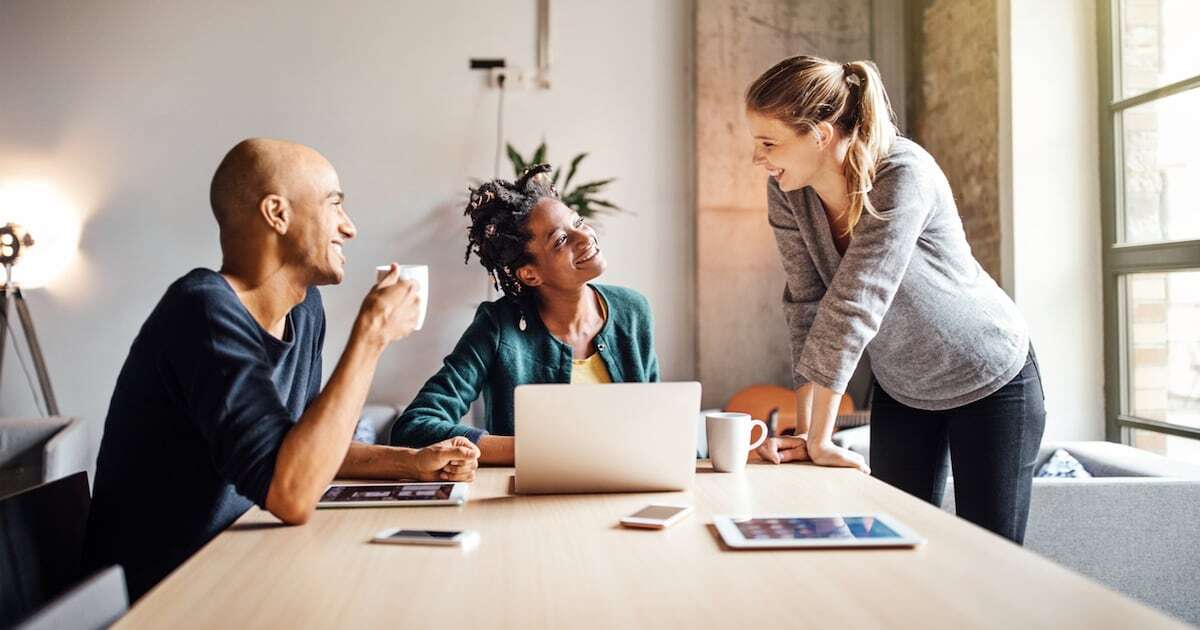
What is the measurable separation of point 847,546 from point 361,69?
395cm

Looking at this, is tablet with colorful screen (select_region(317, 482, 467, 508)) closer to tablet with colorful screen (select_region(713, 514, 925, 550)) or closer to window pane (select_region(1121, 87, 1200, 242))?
tablet with colorful screen (select_region(713, 514, 925, 550))

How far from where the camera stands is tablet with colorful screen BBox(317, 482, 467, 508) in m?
1.36

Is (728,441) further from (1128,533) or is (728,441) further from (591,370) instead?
(1128,533)

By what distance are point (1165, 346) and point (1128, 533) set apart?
1.29 m

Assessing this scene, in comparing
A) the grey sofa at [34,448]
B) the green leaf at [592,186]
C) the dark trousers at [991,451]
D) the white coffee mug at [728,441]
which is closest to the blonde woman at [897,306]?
A: the dark trousers at [991,451]

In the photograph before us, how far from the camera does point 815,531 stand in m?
1.13

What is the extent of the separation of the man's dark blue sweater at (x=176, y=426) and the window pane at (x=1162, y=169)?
3.03m

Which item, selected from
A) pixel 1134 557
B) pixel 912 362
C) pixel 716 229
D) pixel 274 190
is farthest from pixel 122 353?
pixel 1134 557

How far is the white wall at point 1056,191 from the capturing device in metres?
3.57

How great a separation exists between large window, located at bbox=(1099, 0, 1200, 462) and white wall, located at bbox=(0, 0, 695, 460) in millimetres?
1806

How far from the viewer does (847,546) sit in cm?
107

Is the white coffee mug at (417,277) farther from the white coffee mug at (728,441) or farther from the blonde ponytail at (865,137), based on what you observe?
the blonde ponytail at (865,137)

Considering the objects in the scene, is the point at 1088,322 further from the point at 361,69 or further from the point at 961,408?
the point at 361,69

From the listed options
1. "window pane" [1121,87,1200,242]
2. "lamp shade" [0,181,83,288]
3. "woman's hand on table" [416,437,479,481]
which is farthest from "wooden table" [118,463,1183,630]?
"lamp shade" [0,181,83,288]
